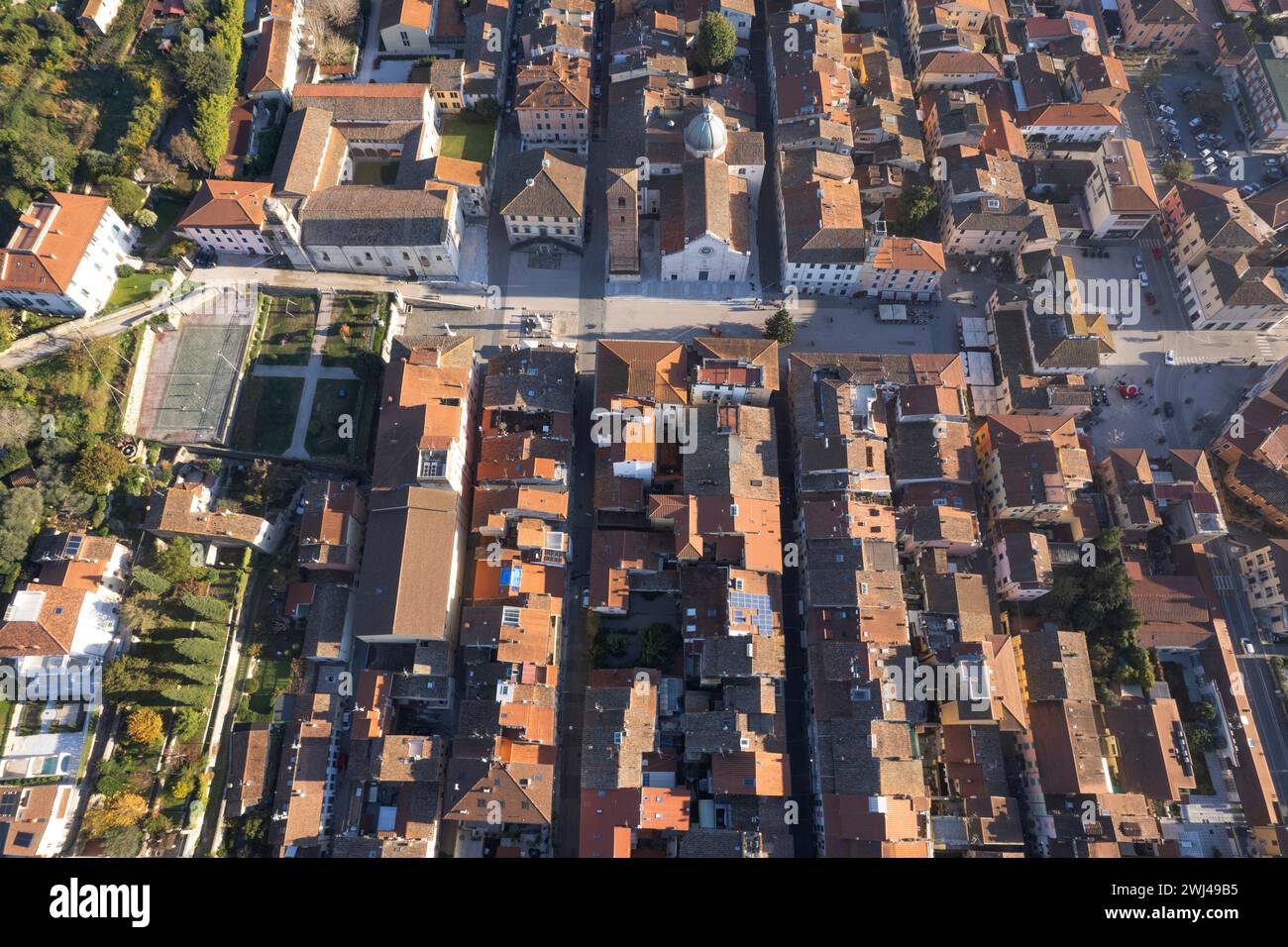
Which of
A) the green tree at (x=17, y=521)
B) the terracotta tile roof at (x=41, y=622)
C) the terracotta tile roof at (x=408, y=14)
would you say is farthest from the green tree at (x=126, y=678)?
the terracotta tile roof at (x=408, y=14)

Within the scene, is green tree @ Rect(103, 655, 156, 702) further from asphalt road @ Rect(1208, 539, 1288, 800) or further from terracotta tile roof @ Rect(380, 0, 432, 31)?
asphalt road @ Rect(1208, 539, 1288, 800)

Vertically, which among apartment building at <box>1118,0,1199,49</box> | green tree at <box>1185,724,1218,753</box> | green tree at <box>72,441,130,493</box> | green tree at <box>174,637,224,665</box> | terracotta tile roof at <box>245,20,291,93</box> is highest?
apartment building at <box>1118,0,1199,49</box>

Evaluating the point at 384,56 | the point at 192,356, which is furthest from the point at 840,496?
the point at 384,56

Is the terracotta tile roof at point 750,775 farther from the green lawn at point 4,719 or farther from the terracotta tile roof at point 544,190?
the green lawn at point 4,719

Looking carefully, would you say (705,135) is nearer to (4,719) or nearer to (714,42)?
(714,42)

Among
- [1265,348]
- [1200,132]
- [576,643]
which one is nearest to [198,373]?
[576,643]

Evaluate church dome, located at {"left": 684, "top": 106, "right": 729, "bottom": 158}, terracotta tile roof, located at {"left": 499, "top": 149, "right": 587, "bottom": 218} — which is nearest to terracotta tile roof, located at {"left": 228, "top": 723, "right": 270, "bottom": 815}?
terracotta tile roof, located at {"left": 499, "top": 149, "right": 587, "bottom": 218}

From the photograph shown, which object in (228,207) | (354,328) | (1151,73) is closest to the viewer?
(228,207)
